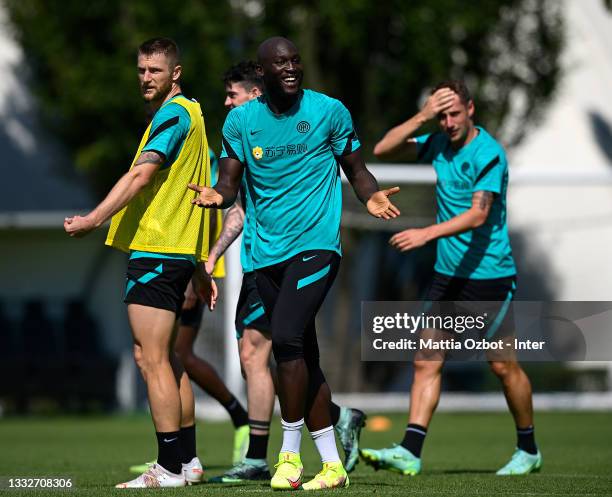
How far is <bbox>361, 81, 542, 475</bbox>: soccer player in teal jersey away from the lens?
27.6 ft

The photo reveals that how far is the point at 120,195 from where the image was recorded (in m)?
6.89

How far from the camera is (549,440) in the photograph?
42.1 feet

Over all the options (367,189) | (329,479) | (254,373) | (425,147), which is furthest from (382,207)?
(425,147)

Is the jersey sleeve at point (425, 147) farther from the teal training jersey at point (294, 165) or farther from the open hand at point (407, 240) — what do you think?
the teal training jersey at point (294, 165)

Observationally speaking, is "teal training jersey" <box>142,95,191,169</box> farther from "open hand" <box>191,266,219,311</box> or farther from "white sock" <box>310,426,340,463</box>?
"white sock" <box>310,426,340,463</box>

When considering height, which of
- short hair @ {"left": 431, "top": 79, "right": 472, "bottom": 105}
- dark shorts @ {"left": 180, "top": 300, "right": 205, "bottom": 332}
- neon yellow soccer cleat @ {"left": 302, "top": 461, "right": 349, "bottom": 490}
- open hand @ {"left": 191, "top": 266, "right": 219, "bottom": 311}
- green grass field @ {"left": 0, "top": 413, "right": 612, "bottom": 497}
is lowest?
green grass field @ {"left": 0, "top": 413, "right": 612, "bottom": 497}

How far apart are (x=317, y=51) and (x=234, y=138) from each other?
13.9 metres

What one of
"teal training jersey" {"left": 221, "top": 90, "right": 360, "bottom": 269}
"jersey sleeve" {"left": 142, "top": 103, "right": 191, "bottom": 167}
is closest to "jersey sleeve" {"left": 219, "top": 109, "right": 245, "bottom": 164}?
"teal training jersey" {"left": 221, "top": 90, "right": 360, "bottom": 269}

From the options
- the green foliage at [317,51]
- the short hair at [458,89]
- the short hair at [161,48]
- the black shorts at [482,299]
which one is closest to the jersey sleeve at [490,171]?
the short hair at [458,89]

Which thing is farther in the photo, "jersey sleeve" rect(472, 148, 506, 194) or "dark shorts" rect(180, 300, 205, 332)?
"dark shorts" rect(180, 300, 205, 332)

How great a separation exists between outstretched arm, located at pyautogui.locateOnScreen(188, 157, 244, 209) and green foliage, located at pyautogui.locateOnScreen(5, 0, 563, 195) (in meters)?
13.0

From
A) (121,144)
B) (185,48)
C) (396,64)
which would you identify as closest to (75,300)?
(121,144)

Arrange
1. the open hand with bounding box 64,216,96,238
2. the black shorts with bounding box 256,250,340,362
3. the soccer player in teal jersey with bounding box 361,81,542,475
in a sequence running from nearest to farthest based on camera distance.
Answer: the open hand with bounding box 64,216,96,238 < the black shorts with bounding box 256,250,340,362 < the soccer player in teal jersey with bounding box 361,81,542,475

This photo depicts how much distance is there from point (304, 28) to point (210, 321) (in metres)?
4.99
